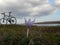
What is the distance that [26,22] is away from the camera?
4750 mm

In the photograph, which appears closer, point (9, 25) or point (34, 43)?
point (34, 43)

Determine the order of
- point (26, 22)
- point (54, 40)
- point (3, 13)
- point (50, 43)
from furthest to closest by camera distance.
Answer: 1. point (3, 13)
2. point (54, 40)
3. point (50, 43)
4. point (26, 22)

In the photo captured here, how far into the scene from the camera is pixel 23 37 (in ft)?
19.0

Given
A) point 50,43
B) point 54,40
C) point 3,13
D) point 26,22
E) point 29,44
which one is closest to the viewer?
point 26,22

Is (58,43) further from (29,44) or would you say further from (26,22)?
(26,22)

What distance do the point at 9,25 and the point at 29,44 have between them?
14.7 feet

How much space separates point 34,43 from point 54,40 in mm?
938

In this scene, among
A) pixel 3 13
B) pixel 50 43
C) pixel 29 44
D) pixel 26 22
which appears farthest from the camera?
pixel 3 13

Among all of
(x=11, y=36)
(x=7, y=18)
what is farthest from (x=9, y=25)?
(x=11, y=36)

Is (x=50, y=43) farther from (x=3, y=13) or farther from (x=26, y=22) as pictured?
(x=3, y=13)

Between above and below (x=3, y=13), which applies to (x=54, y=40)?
below

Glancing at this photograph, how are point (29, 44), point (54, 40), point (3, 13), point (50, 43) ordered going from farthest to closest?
point (3, 13), point (54, 40), point (50, 43), point (29, 44)

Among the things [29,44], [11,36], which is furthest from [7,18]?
[29,44]

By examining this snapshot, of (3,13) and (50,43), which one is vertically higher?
(3,13)
